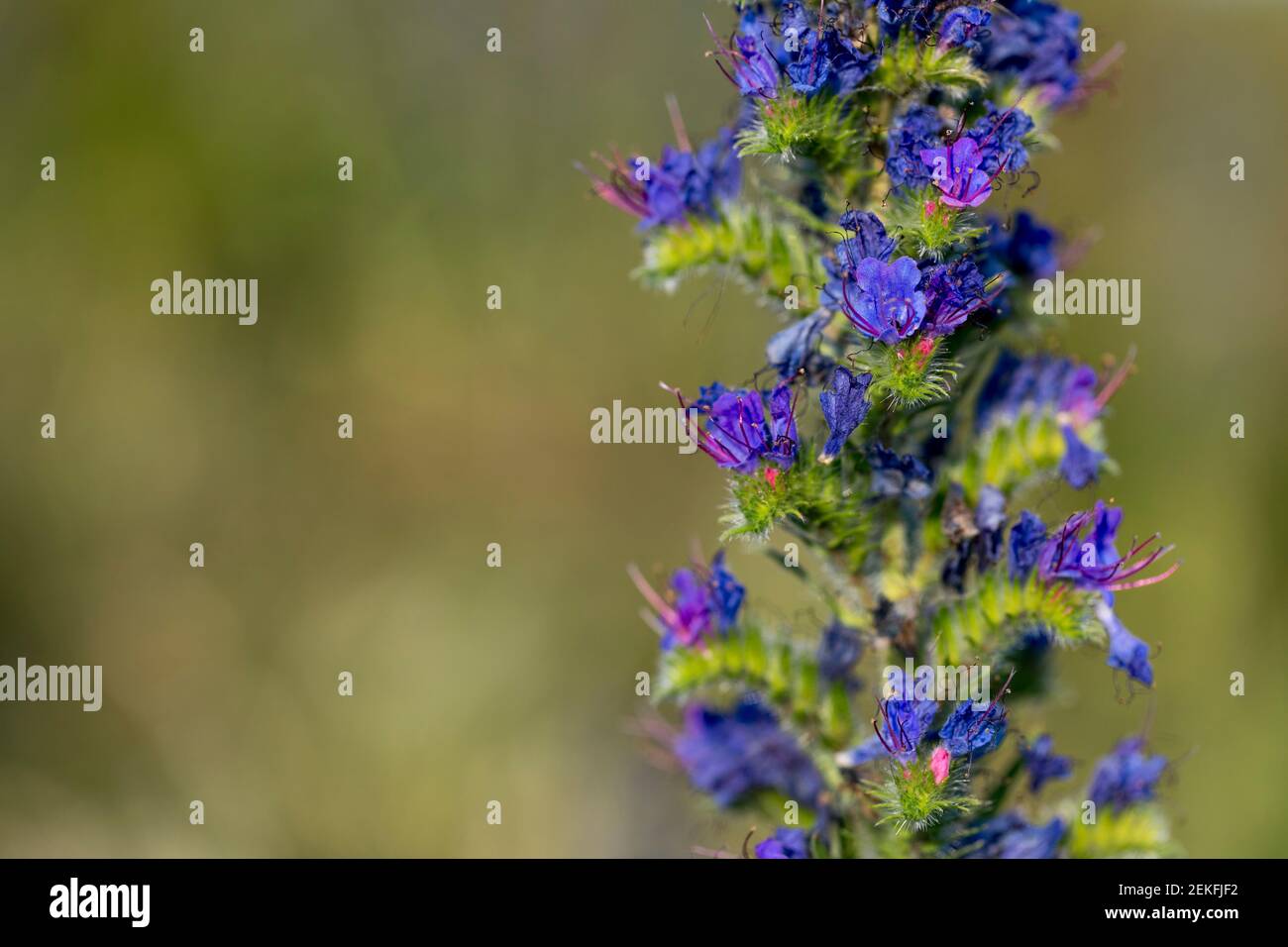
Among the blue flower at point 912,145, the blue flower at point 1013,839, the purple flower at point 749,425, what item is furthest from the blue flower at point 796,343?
the blue flower at point 1013,839

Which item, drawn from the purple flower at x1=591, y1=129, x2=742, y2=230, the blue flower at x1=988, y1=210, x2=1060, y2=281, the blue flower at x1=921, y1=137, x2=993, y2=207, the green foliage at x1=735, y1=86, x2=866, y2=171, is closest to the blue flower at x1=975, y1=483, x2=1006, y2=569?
the blue flower at x1=988, y1=210, x2=1060, y2=281

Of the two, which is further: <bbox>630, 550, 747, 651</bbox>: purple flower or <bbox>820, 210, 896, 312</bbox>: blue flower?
<bbox>630, 550, 747, 651</bbox>: purple flower

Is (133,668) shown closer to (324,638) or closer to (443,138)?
(324,638)

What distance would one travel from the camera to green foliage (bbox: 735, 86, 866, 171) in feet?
9.36

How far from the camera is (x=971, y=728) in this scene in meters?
2.85

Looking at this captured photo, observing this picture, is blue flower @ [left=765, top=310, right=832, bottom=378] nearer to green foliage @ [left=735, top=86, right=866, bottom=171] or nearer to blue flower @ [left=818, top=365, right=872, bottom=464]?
blue flower @ [left=818, top=365, right=872, bottom=464]

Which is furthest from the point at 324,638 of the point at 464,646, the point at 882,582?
the point at 882,582

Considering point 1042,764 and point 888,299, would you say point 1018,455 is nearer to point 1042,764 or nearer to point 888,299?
point 888,299

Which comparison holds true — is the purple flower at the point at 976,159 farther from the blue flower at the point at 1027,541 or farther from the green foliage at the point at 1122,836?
the green foliage at the point at 1122,836

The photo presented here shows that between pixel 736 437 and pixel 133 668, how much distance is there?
19.0 feet

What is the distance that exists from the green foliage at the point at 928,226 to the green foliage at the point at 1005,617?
923 millimetres

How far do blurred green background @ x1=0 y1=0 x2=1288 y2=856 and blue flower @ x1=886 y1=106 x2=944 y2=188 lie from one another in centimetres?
432

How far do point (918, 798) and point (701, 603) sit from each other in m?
0.86

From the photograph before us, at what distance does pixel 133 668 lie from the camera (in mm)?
7273
